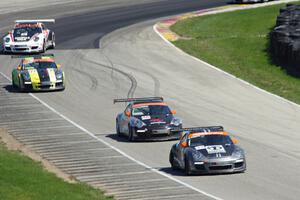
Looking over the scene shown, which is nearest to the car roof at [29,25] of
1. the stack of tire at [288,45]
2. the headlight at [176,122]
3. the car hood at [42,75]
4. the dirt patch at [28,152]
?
the car hood at [42,75]

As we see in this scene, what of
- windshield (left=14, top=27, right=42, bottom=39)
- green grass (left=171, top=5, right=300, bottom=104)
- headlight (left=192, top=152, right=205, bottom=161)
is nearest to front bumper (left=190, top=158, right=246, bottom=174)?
headlight (left=192, top=152, right=205, bottom=161)

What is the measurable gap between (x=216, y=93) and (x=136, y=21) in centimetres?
A: 2294

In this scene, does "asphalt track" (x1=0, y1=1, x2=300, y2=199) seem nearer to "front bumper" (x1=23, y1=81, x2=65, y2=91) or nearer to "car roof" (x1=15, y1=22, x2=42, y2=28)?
"front bumper" (x1=23, y1=81, x2=65, y2=91)

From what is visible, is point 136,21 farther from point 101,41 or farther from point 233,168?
point 233,168

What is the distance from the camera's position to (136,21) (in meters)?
63.9

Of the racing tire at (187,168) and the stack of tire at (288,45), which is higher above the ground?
the racing tire at (187,168)

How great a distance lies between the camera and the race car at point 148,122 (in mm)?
31953

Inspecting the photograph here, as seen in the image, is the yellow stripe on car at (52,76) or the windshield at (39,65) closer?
the yellow stripe on car at (52,76)

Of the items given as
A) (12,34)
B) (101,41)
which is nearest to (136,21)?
(101,41)

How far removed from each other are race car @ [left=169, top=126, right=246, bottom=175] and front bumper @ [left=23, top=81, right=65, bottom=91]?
1610cm

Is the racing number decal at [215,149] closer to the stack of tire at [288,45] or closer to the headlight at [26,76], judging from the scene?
the headlight at [26,76]

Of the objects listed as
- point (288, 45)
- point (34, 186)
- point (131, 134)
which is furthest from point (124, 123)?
point (288, 45)

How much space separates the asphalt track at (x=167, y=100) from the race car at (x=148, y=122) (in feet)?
1.15

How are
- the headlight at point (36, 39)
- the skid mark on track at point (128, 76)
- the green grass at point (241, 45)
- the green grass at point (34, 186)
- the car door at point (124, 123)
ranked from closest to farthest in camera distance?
the green grass at point (34, 186), the car door at point (124, 123), the skid mark on track at point (128, 76), the green grass at point (241, 45), the headlight at point (36, 39)
